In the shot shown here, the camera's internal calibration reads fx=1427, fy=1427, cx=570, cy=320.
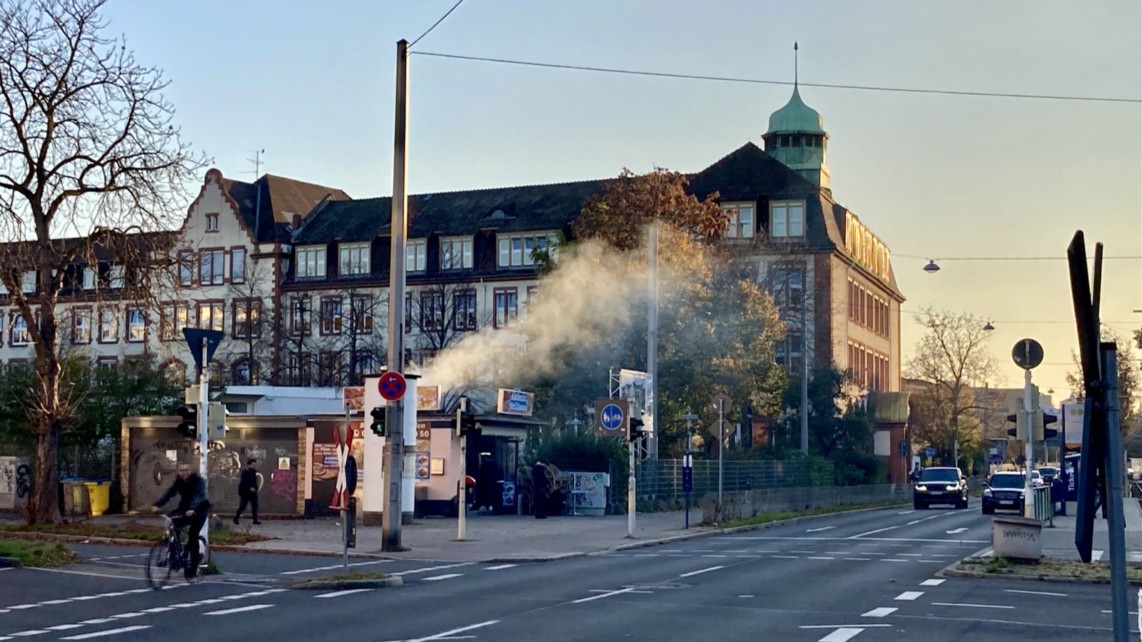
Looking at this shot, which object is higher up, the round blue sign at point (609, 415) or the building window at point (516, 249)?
the building window at point (516, 249)

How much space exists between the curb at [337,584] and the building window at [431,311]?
55477mm

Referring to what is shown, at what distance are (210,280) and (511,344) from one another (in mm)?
39868

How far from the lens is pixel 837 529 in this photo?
3750cm

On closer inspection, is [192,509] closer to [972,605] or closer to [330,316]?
[972,605]

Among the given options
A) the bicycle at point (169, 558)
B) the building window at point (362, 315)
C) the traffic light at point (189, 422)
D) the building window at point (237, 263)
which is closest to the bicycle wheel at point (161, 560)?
the bicycle at point (169, 558)

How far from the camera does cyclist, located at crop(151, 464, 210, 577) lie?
20203 millimetres

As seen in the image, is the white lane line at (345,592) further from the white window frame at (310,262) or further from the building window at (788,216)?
the white window frame at (310,262)

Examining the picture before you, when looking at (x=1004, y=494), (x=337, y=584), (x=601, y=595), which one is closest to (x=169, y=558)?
(x=337, y=584)

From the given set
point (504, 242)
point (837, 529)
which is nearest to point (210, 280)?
point (504, 242)

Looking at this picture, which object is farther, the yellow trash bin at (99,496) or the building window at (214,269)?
the building window at (214,269)

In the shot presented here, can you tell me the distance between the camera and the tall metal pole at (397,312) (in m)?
25.0

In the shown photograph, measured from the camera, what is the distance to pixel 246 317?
277 feet

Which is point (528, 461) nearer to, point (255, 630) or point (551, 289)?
point (551, 289)

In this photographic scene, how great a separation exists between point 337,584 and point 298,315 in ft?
220
